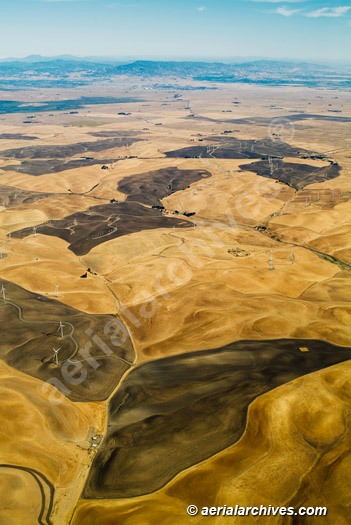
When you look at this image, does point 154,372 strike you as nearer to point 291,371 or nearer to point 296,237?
point 291,371

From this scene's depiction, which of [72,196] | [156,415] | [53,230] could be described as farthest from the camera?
[72,196]

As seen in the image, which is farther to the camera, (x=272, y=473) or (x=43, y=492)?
(x=272, y=473)

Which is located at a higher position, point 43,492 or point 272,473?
point 272,473

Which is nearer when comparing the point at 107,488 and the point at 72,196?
the point at 107,488

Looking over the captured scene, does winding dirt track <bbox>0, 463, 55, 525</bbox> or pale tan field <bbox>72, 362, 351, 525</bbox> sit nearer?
pale tan field <bbox>72, 362, 351, 525</bbox>

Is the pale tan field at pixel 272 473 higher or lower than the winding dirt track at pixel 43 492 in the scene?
higher

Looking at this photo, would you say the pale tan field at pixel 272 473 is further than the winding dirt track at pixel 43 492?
No

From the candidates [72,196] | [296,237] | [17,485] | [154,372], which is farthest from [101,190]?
[17,485]

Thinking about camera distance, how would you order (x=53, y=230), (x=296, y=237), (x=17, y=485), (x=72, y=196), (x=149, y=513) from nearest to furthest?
(x=149, y=513), (x=17, y=485), (x=296, y=237), (x=53, y=230), (x=72, y=196)

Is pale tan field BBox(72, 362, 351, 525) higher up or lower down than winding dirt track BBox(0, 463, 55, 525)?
higher up

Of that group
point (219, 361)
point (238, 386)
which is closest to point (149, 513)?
point (238, 386)
